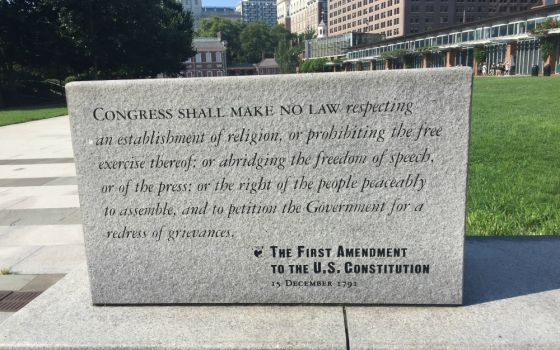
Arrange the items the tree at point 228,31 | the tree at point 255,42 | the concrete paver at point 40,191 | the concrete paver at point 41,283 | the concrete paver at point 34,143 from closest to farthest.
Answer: the concrete paver at point 41,283 → the concrete paver at point 40,191 → the concrete paver at point 34,143 → the tree at point 228,31 → the tree at point 255,42

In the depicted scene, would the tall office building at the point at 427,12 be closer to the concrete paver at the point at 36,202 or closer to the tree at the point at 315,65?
the tree at the point at 315,65

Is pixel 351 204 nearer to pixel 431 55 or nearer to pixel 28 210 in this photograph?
pixel 28 210

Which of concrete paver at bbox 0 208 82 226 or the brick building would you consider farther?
the brick building

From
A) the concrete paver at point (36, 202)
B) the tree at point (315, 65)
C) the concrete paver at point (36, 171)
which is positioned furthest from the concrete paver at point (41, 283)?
the tree at point (315, 65)

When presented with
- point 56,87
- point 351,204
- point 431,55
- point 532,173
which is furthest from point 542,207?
point 431,55

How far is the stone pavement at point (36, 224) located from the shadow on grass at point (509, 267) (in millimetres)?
3071

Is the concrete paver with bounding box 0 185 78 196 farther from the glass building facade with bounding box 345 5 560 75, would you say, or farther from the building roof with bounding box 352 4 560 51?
the building roof with bounding box 352 4 560 51

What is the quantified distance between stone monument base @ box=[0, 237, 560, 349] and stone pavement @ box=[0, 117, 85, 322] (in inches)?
25.6

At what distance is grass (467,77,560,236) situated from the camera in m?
4.91

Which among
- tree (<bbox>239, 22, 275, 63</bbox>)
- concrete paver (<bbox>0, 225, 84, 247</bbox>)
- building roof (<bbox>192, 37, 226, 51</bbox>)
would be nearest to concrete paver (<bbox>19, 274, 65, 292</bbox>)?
concrete paver (<bbox>0, 225, 84, 247</bbox>)

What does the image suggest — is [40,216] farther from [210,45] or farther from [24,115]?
[210,45]

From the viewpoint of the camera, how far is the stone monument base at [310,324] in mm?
2559

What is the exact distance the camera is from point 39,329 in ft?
9.15

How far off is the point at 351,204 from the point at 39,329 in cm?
190
